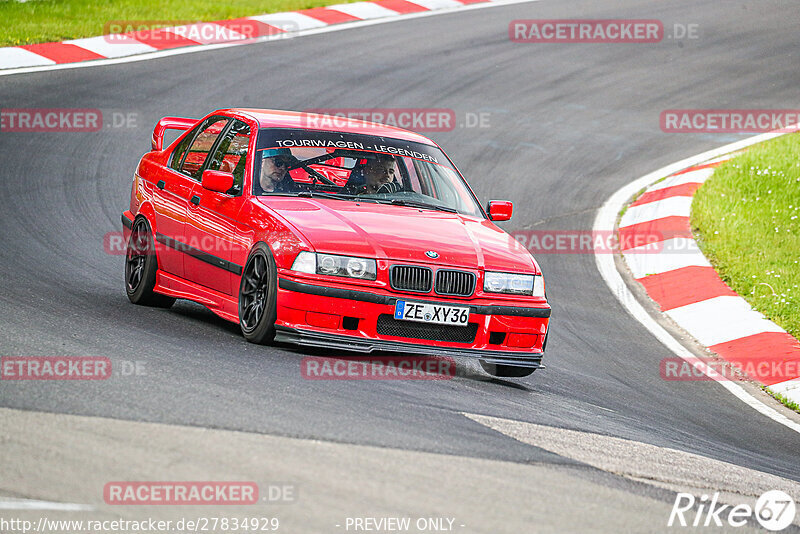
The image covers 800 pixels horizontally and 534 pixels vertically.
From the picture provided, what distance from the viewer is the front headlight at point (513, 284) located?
7.09m

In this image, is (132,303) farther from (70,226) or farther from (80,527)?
(80,527)

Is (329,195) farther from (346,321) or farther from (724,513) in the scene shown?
(724,513)

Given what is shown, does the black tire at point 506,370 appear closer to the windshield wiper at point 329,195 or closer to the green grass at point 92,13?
the windshield wiper at point 329,195

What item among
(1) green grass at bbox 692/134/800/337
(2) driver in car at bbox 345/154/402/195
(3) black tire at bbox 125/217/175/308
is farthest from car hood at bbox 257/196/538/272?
(1) green grass at bbox 692/134/800/337

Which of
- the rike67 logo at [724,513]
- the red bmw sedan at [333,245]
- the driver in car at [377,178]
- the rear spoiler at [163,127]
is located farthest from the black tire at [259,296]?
the rike67 logo at [724,513]

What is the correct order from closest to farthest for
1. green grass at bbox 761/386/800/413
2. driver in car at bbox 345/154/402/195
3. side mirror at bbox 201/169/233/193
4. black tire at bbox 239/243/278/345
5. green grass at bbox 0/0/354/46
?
black tire at bbox 239/243/278/345 → side mirror at bbox 201/169/233/193 → driver in car at bbox 345/154/402/195 → green grass at bbox 761/386/800/413 → green grass at bbox 0/0/354/46

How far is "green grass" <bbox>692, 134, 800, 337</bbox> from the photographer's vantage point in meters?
10.6

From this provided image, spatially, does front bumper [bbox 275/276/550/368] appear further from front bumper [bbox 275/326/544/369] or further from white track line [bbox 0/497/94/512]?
white track line [bbox 0/497/94/512]

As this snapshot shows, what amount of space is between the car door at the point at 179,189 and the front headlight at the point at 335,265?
1.60 m

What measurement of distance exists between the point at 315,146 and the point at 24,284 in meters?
2.31

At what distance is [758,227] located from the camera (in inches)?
471

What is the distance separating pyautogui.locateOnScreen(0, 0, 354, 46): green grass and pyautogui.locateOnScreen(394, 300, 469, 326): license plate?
1138 centimetres

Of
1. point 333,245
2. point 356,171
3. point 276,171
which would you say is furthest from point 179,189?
point 333,245

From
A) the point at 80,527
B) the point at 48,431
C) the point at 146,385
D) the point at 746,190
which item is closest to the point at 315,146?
the point at 146,385
